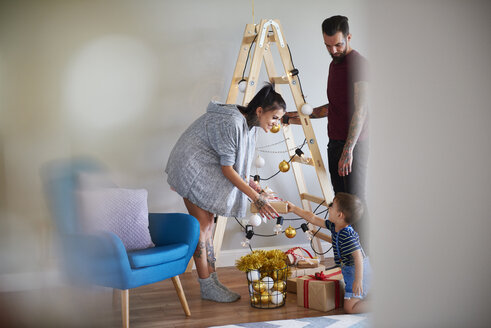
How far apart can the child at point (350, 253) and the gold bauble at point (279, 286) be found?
0.26m

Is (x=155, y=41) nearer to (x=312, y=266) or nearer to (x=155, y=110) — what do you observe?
(x=155, y=110)

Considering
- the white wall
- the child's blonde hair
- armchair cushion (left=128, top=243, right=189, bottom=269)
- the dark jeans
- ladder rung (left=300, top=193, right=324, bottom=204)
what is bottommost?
armchair cushion (left=128, top=243, right=189, bottom=269)

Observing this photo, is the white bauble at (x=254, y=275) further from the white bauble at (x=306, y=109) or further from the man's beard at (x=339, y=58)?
the man's beard at (x=339, y=58)

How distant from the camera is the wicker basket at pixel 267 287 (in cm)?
189

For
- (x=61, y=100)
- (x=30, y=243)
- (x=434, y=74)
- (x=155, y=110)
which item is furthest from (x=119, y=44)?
(x=434, y=74)

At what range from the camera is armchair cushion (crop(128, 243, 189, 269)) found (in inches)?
63.2

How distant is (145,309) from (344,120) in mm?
1238

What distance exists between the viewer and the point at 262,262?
6.30ft

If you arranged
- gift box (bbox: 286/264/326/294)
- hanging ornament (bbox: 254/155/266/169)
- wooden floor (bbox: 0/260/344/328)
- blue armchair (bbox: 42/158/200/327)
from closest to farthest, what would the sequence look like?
wooden floor (bbox: 0/260/344/328)
blue armchair (bbox: 42/158/200/327)
gift box (bbox: 286/264/326/294)
hanging ornament (bbox: 254/155/266/169)

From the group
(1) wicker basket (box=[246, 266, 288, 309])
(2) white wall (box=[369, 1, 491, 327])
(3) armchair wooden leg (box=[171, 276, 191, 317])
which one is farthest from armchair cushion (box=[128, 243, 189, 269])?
(2) white wall (box=[369, 1, 491, 327])

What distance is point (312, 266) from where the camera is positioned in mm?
2271

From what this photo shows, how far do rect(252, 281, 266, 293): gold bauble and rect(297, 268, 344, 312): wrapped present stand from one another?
0.53ft

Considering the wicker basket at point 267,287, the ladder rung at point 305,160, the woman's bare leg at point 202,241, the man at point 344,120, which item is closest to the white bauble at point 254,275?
the wicker basket at point 267,287

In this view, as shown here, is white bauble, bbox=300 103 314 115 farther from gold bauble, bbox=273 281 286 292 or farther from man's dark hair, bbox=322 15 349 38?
gold bauble, bbox=273 281 286 292
